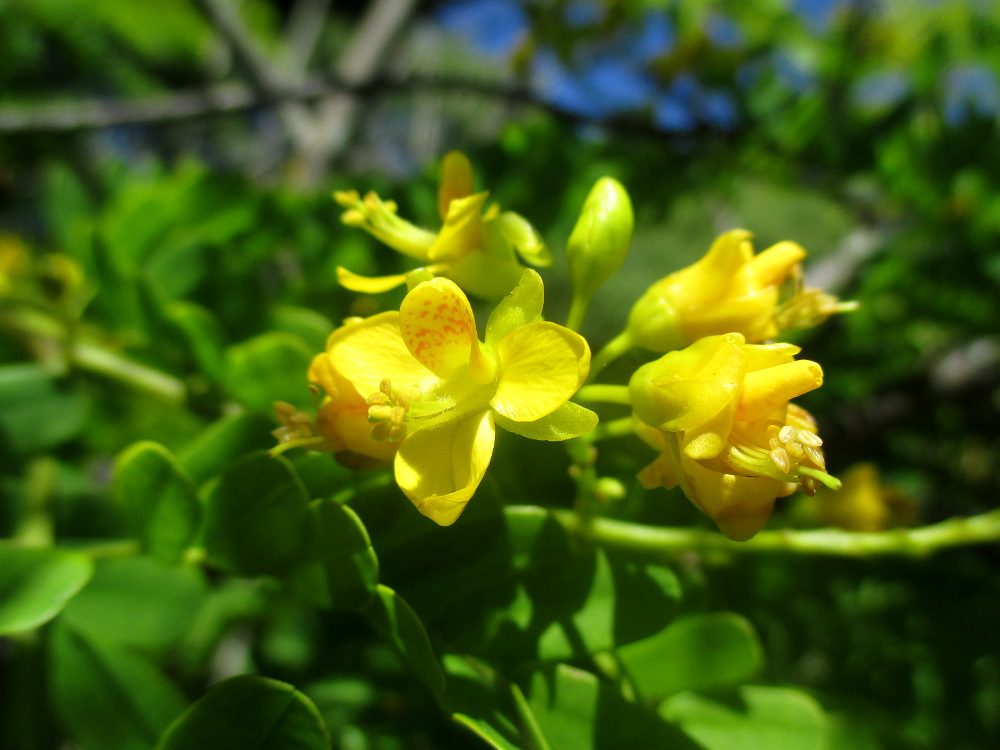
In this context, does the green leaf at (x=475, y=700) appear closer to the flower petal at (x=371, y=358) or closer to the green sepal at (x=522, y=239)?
the flower petal at (x=371, y=358)

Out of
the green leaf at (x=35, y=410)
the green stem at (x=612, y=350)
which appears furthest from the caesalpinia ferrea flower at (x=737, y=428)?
the green leaf at (x=35, y=410)

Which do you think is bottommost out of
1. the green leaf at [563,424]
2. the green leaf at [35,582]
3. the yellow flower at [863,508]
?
the yellow flower at [863,508]

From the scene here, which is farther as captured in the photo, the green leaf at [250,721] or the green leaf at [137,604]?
the green leaf at [137,604]

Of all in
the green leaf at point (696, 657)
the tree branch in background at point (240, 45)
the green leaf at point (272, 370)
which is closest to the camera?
the green leaf at point (696, 657)

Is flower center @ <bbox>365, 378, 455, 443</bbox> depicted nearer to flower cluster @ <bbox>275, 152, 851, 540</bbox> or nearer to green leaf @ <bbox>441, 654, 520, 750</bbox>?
flower cluster @ <bbox>275, 152, 851, 540</bbox>

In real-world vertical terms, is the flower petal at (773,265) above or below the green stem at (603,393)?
above

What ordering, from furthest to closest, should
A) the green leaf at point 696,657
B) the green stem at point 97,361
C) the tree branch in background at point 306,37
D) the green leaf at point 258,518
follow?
the tree branch in background at point 306,37 < the green stem at point 97,361 < the green leaf at point 696,657 < the green leaf at point 258,518

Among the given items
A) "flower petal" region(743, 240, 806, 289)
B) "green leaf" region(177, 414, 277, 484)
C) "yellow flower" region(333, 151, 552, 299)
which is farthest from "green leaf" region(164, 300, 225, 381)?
"flower petal" region(743, 240, 806, 289)

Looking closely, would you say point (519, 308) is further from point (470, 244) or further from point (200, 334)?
point (200, 334)

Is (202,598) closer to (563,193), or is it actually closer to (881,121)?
(563,193)
